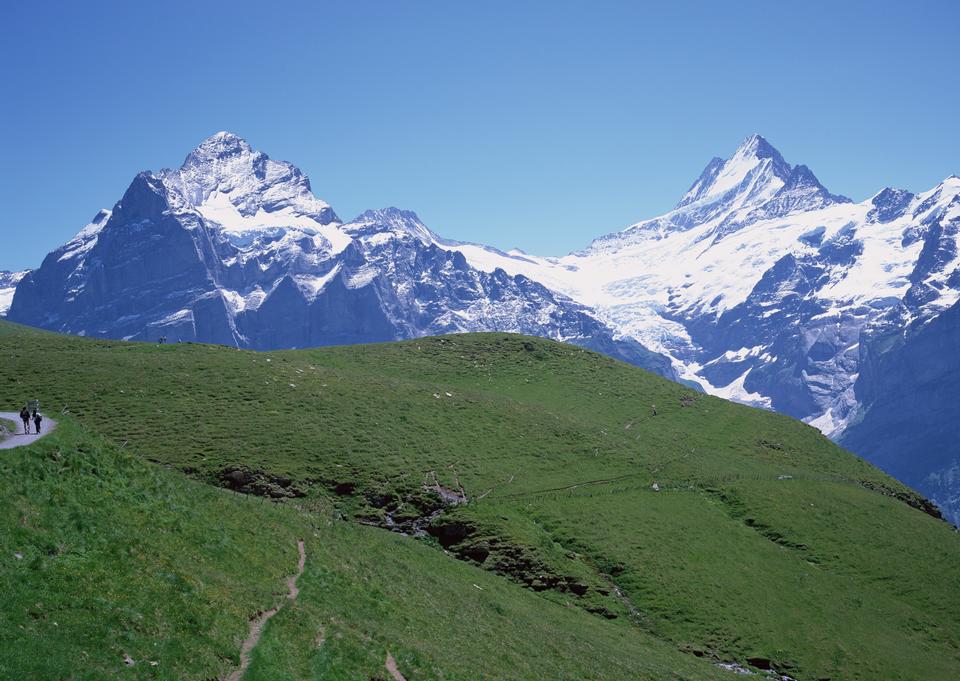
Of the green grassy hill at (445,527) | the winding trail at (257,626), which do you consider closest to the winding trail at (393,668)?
the green grassy hill at (445,527)

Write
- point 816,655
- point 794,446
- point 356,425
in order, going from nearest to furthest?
1. point 816,655
2. point 356,425
3. point 794,446

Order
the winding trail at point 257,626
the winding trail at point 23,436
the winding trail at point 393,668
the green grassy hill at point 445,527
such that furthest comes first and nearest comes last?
1. the winding trail at point 23,436
2. the winding trail at point 393,668
3. the green grassy hill at point 445,527
4. the winding trail at point 257,626

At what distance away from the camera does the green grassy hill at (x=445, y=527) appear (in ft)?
93.6

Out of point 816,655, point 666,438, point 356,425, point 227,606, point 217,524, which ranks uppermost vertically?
point 666,438

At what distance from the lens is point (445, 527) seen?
64.4 m

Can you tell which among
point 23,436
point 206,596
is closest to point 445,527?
point 23,436

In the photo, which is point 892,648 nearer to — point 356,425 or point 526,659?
point 526,659

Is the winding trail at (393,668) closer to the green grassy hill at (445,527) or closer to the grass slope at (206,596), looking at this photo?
the grass slope at (206,596)

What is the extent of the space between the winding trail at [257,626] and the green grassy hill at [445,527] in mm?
401

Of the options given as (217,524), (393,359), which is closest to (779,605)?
(217,524)

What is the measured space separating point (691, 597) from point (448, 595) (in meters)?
23.7

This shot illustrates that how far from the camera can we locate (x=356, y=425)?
79250mm

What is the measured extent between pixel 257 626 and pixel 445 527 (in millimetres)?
35776

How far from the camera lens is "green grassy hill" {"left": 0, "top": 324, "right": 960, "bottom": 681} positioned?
28.5 m
